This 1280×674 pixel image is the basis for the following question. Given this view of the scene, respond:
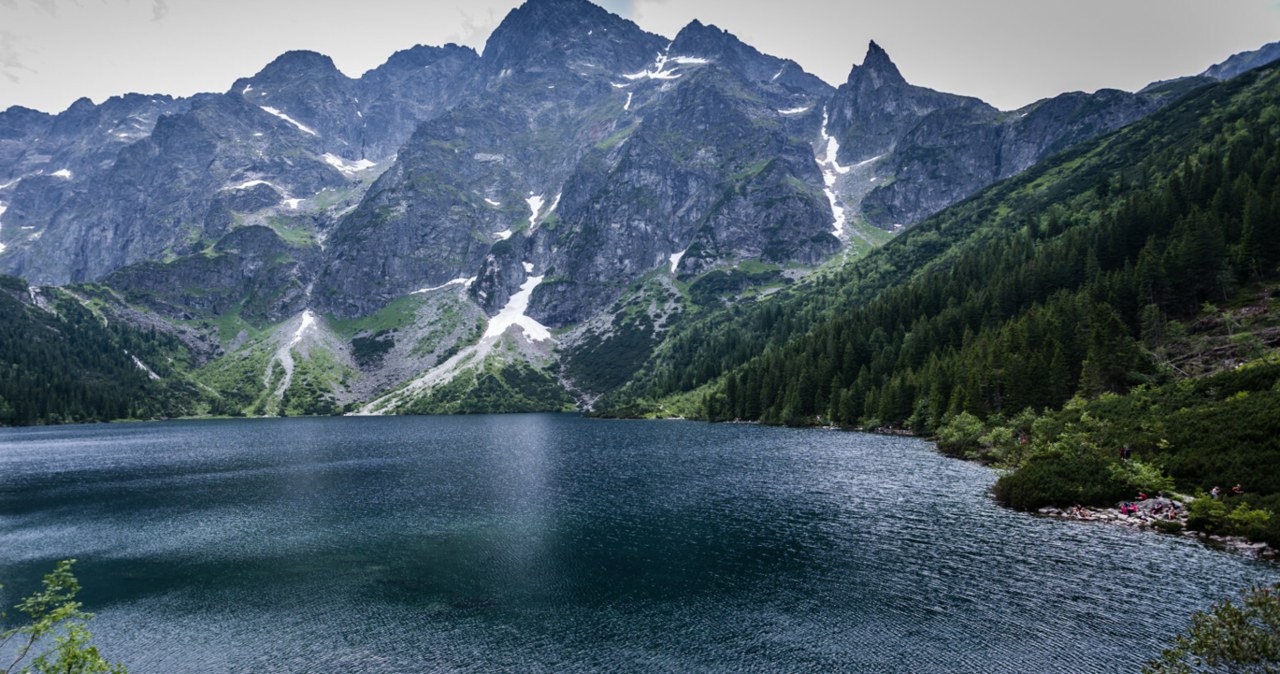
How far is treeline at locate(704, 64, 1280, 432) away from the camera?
322ft

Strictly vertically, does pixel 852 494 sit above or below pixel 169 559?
above

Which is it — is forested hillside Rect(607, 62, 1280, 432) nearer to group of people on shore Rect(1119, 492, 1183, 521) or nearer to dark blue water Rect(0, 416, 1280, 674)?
dark blue water Rect(0, 416, 1280, 674)

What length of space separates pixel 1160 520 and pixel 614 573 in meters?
46.0

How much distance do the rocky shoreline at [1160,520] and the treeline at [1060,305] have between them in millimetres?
41614

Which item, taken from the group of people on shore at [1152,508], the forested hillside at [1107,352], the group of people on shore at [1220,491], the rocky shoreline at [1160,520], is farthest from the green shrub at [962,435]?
the group of people on shore at [1220,491]

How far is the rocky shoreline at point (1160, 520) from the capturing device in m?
41.2

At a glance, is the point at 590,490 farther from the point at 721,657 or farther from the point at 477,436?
the point at 477,436

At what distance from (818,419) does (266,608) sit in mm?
138600

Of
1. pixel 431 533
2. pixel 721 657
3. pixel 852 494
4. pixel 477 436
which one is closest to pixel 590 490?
pixel 431 533

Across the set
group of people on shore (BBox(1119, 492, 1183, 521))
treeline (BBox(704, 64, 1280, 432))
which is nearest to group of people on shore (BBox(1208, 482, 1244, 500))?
group of people on shore (BBox(1119, 492, 1183, 521))

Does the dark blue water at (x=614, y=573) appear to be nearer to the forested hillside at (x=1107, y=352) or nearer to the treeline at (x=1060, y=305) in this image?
the forested hillside at (x=1107, y=352)

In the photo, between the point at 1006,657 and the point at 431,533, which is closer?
the point at 1006,657

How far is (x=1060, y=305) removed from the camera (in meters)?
114

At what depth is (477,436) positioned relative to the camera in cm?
16338
